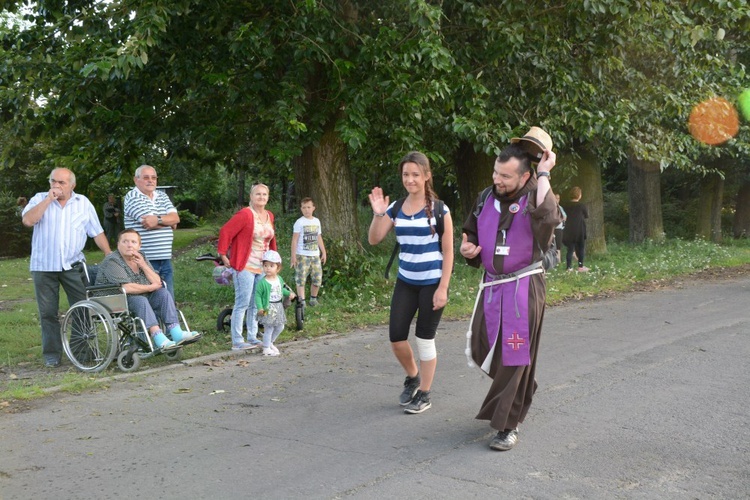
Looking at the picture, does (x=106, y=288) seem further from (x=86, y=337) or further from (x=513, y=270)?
(x=513, y=270)

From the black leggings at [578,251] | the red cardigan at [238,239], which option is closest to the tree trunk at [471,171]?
the black leggings at [578,251]

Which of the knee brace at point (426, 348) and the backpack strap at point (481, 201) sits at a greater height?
the backpack strap at point (481, 201)

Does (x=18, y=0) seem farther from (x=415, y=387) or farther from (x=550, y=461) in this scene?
(x=550, y=461)

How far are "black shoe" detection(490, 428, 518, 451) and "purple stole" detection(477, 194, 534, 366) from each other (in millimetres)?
449

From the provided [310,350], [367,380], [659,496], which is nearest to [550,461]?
[659,496]

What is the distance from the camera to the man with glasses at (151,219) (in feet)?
29.3

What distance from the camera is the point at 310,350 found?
9.16 metres

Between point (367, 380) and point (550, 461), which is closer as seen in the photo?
point (550, 461)

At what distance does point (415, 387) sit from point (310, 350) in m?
2.73

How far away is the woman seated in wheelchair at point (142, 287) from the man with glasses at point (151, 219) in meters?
0.48

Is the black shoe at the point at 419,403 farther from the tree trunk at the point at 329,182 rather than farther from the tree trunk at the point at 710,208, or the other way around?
the tree trunk at the point at 710,208

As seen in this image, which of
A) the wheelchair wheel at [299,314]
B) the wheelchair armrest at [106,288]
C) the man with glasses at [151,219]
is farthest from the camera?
the wheelchair wheel at [299,314]

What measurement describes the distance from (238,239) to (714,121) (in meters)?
13.6

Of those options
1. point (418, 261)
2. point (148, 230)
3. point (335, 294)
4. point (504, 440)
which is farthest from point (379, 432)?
point (335, 294)
